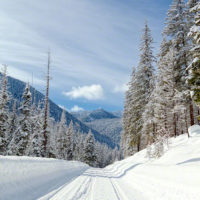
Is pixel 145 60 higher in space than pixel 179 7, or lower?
lower

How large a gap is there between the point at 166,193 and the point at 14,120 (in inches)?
1726

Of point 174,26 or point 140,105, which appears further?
point 140,105

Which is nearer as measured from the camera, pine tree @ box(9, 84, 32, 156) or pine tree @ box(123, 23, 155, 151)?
pine tree @ box(9, 84, 32, 156)

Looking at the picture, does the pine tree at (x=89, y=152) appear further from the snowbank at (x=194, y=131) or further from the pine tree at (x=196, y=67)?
the pine tree at (x=196, y=67)

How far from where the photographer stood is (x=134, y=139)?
34.5m

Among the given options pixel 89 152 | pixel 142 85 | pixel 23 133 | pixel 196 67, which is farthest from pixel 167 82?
pixel 89 152

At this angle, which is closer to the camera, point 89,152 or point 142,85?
point 142,85

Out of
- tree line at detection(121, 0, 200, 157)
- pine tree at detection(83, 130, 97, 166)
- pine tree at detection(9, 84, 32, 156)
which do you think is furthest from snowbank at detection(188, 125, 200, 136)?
pine tree at detection(83, 130, 97, 166)

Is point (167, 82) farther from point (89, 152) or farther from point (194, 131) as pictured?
point (89, 152)

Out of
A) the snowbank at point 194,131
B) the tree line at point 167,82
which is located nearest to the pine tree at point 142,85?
the tree line at point 167,82

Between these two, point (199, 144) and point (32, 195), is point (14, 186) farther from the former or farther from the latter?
point (199, 144)

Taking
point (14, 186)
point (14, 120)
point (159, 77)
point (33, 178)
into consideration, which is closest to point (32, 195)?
point (14, 186)

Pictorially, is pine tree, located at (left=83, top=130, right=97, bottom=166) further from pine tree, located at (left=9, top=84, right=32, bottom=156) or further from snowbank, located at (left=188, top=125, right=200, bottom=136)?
snowbank, located at (left=188, top=125, right=200, bottom=136)

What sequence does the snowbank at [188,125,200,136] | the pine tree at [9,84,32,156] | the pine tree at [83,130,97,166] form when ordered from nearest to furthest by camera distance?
the snowbank at [188,125,200,136] < the pine tree at [9,84,32,156] < the pine tree at [83,130,97,166]
